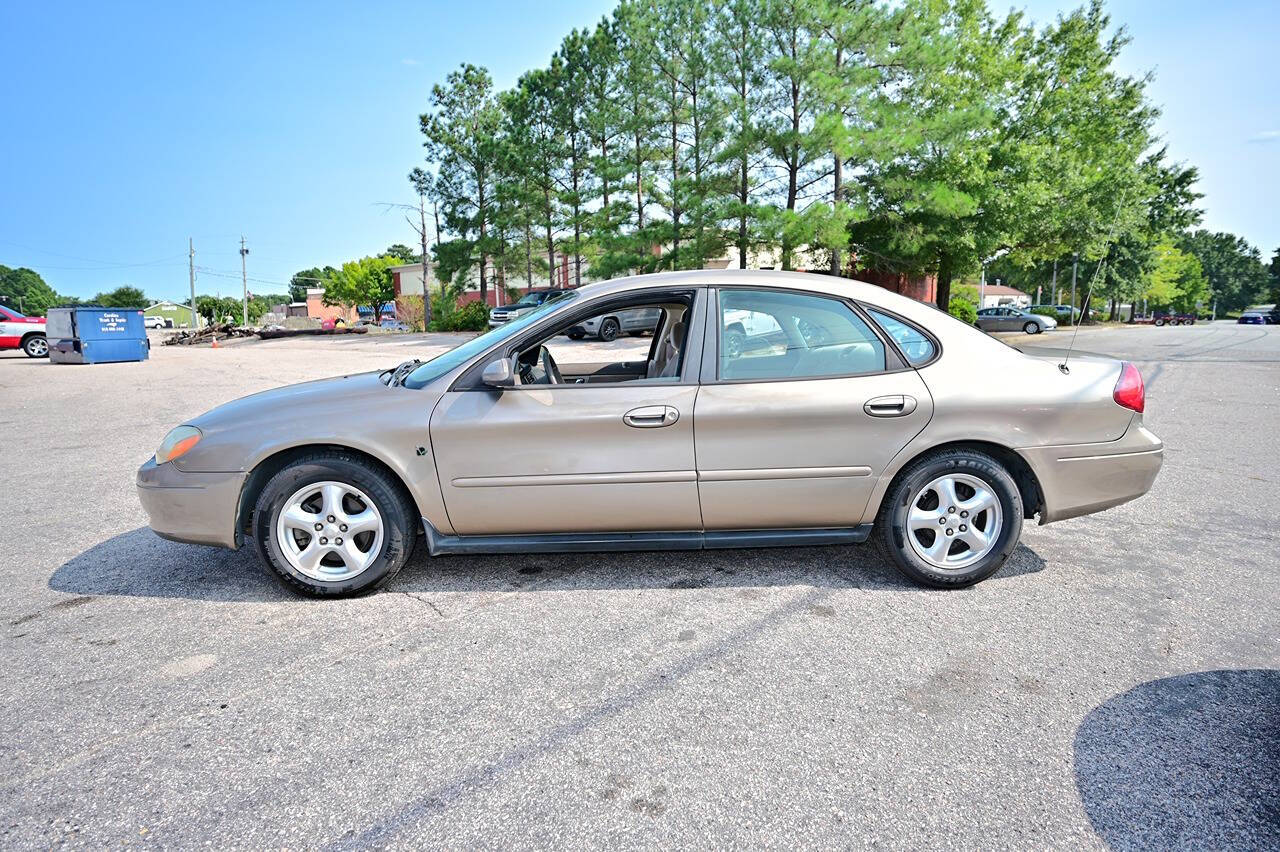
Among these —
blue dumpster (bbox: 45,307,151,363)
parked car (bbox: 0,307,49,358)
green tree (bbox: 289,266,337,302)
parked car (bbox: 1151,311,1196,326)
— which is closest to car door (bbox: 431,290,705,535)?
blue dumpster (bbox: 45,307,151,363)

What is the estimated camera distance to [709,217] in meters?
25.0

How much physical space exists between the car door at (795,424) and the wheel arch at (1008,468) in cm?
11

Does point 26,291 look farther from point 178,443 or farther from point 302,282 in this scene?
point 178,443

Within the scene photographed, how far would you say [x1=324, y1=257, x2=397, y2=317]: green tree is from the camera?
82.6 metres

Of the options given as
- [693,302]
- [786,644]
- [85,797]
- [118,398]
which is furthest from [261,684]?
[118,398]

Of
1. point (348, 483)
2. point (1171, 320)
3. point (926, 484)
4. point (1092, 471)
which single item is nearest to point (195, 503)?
point (348, 483)

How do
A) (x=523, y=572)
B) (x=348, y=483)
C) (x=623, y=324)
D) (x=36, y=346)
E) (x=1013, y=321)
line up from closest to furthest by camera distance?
(x=348, y=483), (x=523, y=572), (x=623, y=324), (x=36, y=346), (x=1013, y=321)

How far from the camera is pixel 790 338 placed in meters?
3.64

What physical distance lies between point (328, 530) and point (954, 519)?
3.02 meters

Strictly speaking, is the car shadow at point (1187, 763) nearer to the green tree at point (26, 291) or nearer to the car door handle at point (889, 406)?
the car door handle at point (889, 406)

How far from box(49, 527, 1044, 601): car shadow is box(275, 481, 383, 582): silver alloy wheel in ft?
0.81

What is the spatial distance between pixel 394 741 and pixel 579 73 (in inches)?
1448

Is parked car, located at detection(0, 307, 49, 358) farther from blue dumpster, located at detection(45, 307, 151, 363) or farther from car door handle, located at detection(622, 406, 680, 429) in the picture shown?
car door handle, located at detection(622, 406, 680, 429)

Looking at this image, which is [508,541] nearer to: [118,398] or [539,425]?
[539,425]
